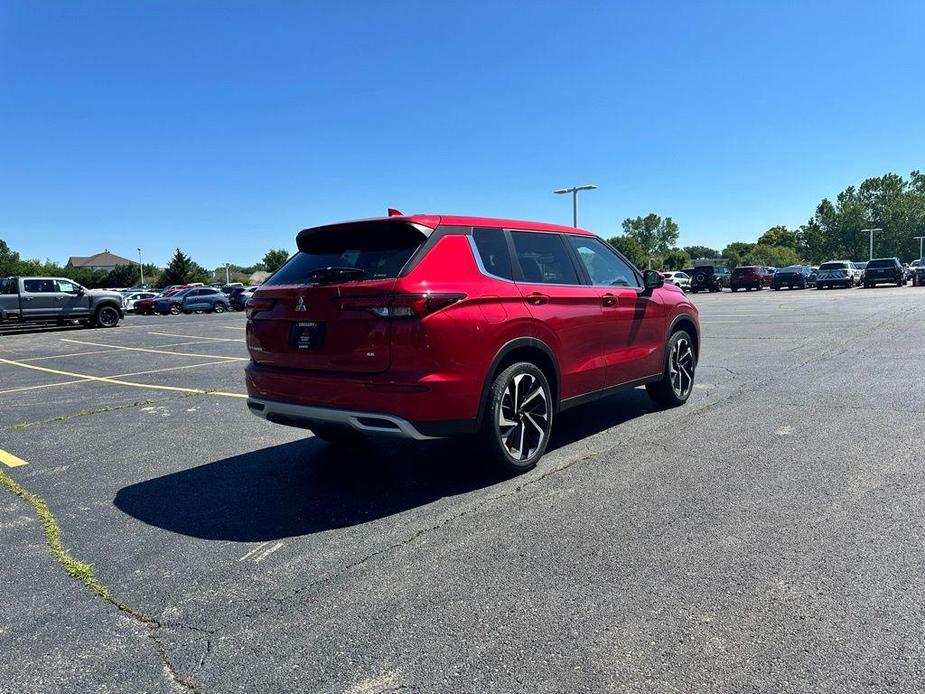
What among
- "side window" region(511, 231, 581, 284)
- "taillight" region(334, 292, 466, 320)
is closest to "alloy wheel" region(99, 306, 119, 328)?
"side window" region(511, 231, 581, 284)

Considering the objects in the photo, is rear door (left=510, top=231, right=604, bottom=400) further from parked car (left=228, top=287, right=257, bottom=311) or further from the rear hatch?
parked car (left=228, top=287, right=257, bottom=311)

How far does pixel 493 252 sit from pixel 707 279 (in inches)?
1877

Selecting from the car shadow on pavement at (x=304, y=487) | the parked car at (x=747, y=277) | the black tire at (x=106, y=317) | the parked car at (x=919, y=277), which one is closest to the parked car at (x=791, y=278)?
the parked car at (x=747, y=277)

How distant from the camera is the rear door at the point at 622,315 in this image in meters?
5.56

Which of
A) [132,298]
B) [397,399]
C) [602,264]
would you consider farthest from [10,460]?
[132,298]

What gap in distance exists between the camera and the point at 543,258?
5.13 meters

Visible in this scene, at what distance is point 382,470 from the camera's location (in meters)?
4.86

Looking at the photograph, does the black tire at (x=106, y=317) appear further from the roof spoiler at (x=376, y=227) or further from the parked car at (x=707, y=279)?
the parked car at (x=707, y=279)

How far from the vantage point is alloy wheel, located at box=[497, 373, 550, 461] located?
4.48 m

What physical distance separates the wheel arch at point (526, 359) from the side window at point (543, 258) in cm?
52

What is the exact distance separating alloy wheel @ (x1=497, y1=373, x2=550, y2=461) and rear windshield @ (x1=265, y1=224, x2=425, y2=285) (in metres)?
1.16

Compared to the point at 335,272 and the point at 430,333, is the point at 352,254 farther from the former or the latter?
the point at 430,333

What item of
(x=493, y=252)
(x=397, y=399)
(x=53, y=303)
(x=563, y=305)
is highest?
(x=493, y=252)

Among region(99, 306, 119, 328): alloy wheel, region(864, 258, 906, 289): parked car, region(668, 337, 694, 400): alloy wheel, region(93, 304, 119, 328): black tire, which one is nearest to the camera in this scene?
region(668, 337, 694, 400): alloy wheel
